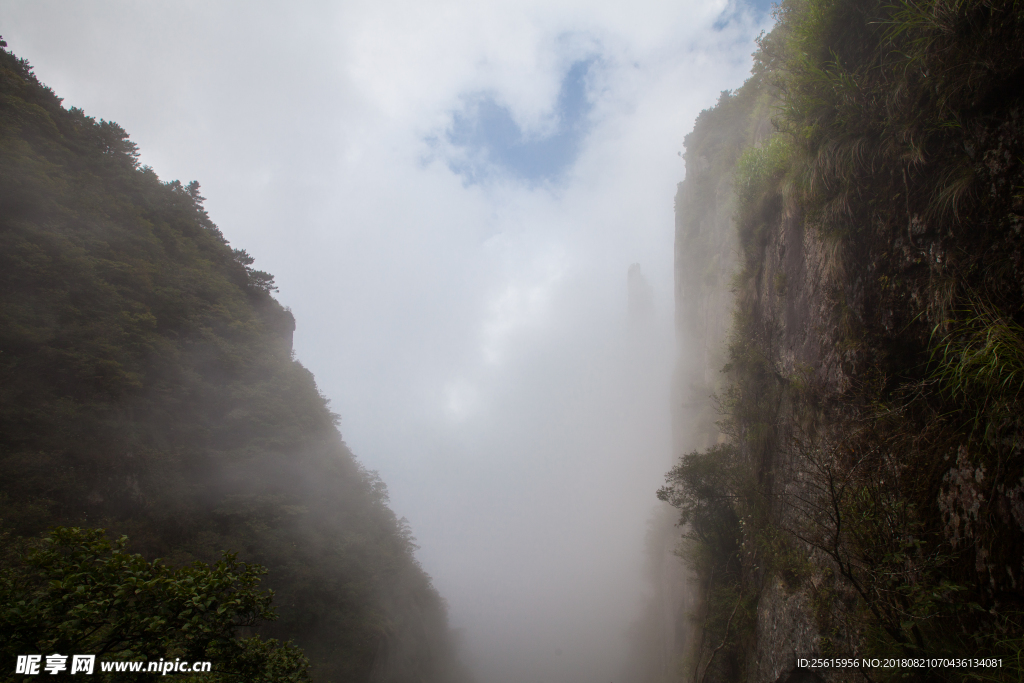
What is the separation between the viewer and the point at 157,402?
47.0 ft

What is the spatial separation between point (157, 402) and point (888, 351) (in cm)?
2141

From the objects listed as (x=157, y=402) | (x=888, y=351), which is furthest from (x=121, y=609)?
(x=157, y=402)

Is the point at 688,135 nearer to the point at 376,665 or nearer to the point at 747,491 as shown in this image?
the point at 747,491

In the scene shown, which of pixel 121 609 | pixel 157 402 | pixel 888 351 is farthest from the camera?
pixel 157 402

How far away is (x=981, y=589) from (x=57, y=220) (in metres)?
24.9

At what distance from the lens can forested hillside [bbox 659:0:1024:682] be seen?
13.0ft

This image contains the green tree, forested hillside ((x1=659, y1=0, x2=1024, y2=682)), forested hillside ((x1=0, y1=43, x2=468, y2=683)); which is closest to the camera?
the green tree

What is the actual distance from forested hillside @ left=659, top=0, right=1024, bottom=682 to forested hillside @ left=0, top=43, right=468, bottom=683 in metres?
15.7

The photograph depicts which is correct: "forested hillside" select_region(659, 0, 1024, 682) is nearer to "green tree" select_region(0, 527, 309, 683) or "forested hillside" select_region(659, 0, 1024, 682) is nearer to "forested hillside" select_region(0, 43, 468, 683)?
"green tree" select_region(0, 527, 309, 683)

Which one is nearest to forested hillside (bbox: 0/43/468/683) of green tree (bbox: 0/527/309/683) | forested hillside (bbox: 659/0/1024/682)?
green tree (bbox: 0/527/309/683)

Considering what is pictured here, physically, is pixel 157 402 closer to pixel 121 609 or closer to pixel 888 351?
pixel 121 609

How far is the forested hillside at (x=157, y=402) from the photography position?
1128 centimetres

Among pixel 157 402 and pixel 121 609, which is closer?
pixel 121 609

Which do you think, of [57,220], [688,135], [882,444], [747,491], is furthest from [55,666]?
[688,135]
